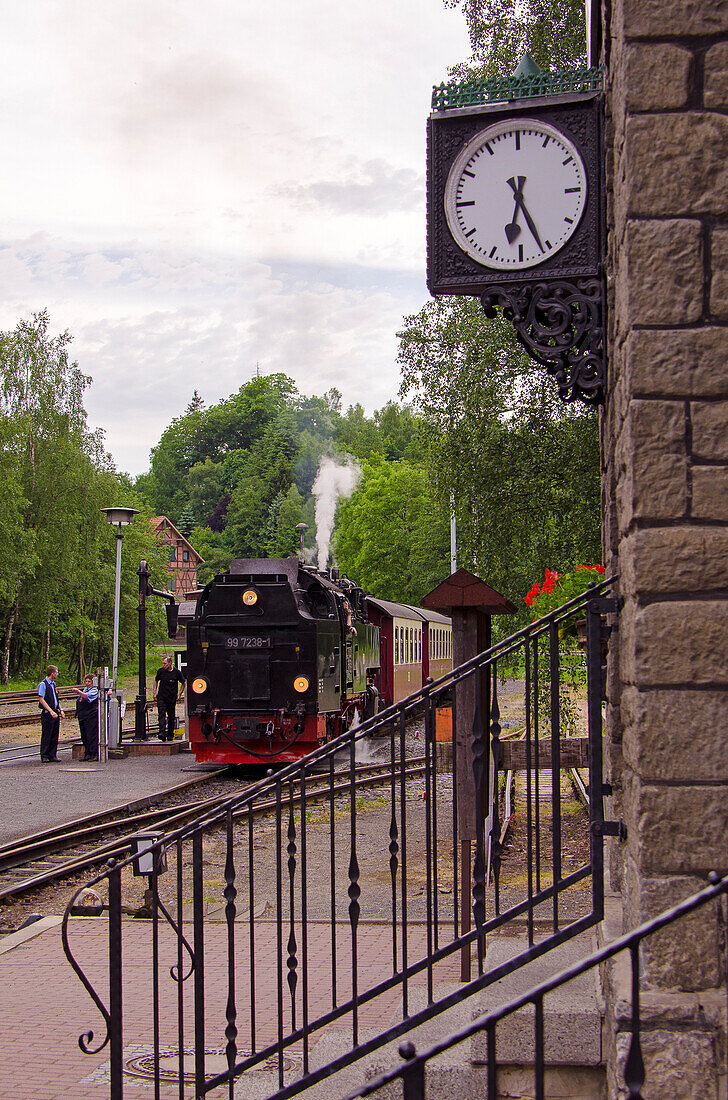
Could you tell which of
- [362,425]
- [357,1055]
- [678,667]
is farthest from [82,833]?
[362,425]

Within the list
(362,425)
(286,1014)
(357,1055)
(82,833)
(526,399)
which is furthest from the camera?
(362,425)

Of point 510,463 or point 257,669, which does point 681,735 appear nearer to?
point 257,669

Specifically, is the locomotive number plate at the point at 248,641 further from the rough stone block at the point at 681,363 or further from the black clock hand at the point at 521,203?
the rough stone block at the point at 681,363

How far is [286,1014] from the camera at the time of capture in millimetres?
5613

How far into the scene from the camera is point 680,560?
3.47 m

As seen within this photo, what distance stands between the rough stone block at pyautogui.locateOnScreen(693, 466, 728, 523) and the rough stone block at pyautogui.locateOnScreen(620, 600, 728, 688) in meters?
0.27

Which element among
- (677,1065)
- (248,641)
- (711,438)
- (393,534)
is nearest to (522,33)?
(248,641)

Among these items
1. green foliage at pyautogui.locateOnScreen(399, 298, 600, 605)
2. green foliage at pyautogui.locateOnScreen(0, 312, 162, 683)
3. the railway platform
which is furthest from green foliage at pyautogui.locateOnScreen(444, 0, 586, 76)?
green foliage at pyautogui.locateOnScreen(0, 312, 162, 683)

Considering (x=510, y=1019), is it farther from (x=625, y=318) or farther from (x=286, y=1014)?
(x=625, y=318)

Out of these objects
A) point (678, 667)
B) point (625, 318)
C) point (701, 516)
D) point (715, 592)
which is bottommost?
point (678, 667)

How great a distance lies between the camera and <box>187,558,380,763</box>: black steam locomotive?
16.0 meters

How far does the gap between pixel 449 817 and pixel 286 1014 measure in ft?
20.1

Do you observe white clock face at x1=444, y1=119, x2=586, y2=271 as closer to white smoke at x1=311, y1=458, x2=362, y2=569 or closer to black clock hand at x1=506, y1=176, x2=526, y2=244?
black clock hand at x1=506, y1=176, x2=526, y2=244

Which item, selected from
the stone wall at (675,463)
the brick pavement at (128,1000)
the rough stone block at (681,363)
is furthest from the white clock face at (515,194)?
the brick pavement at (128,1000)
